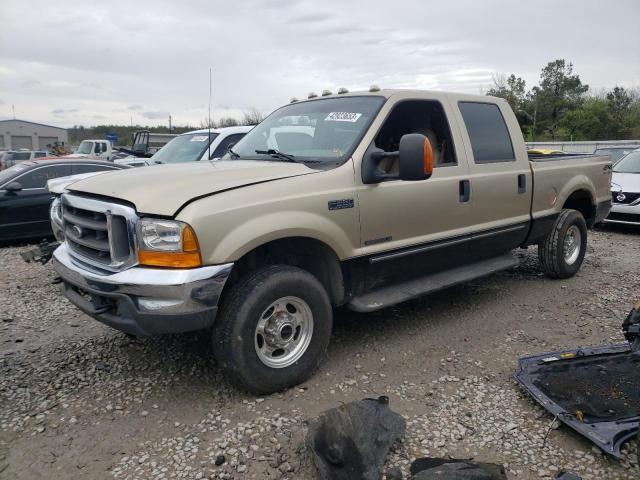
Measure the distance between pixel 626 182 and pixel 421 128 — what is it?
703 centimetres

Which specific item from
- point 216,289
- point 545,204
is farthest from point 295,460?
point 545,204

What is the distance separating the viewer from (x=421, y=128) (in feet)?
14.7

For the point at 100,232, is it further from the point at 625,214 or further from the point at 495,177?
the point at 625,214

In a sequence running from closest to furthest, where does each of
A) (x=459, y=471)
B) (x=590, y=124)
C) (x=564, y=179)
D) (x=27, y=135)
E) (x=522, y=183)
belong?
1. (x=459, y=471)
2. (x=522, y=183)
3. (x=564, y=179)
4. (x=590, y=124)
5. (x=27, y=135)

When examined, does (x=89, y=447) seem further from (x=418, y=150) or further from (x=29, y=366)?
(x=418, y=150)

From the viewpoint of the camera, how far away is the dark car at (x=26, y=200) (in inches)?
316

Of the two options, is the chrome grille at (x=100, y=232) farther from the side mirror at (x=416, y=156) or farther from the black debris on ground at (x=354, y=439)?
the side mirror at (x=416, y=156)

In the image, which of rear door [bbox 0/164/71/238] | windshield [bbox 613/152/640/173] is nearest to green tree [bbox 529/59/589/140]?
windshield [bbox 613/152/640/173]

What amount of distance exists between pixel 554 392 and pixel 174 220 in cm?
257

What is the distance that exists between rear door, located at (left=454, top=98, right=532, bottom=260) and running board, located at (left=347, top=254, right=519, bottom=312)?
0.39 feet

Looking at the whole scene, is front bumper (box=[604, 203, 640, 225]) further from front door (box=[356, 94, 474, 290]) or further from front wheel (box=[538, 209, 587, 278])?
front door (box=[356, 94, 474, 290])

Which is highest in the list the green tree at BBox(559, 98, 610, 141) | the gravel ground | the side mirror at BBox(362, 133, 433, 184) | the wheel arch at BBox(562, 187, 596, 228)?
the green tree at BBox(559, 98, 610, 141)

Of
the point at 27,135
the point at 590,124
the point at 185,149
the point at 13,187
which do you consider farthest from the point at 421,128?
the point at 27,135

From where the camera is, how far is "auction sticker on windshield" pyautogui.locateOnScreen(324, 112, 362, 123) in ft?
12.9
